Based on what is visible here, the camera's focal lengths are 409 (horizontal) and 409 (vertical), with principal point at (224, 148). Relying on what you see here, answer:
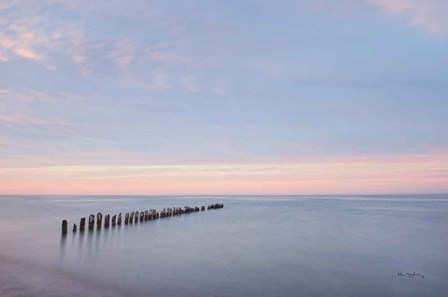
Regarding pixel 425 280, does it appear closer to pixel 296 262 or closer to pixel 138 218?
pixel 296 262

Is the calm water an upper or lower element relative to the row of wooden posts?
lower

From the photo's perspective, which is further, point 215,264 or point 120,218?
point 120,218

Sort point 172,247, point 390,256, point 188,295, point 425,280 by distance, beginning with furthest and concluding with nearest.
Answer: point 172,247
point 390,256
point 425,280
point 188,295

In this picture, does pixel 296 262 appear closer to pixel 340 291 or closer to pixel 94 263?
pixel 340 291

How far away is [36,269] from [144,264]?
13.0ft

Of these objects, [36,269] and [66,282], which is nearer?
[66,282]

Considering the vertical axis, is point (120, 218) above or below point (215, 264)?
above

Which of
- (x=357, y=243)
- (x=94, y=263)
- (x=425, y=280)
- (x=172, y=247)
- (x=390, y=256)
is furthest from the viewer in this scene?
(x=357, y=243)

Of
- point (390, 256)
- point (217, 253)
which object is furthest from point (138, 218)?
point (390, 256)

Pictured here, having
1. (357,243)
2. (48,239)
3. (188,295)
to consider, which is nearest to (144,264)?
(188,295)

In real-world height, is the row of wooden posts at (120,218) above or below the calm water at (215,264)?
above

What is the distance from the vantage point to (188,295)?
1189 centimetres

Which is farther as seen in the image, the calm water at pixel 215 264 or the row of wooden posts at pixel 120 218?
the row of wooden posts at pixel 120 218

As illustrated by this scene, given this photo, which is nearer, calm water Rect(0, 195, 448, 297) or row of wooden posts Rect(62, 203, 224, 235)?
calm water Rect(0, 195, 448, 297)
